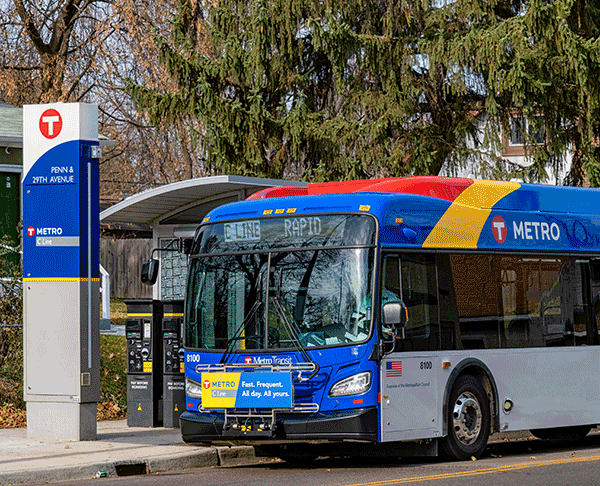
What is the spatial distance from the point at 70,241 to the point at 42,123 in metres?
1.51

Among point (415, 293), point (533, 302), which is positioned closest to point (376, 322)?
point (415, 293)

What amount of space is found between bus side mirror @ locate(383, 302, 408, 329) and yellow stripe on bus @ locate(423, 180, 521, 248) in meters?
1.17

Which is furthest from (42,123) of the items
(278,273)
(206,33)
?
(206,33)

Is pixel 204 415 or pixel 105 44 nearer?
pixel 204 415

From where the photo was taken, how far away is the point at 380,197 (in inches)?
445

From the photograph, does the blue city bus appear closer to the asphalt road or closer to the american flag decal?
the american flag decal

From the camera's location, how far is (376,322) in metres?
10.9

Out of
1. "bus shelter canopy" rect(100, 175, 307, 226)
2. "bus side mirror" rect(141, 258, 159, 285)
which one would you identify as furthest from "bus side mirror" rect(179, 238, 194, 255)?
"bus shelter canopy" rect(100, 175, 307, 226)

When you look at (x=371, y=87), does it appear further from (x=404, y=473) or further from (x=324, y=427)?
(x=404, y=473)

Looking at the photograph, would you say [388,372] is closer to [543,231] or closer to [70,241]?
[543,231]

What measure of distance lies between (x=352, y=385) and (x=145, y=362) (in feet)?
14.4

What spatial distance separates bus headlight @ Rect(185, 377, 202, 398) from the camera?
11.7m

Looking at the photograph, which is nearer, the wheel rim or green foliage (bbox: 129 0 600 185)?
the wheel rim

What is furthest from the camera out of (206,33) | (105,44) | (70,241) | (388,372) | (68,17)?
(68,17)
